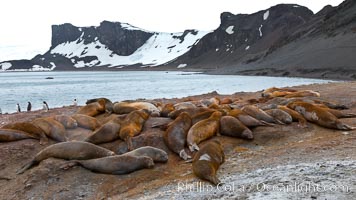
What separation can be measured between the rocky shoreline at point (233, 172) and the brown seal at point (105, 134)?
7.9 inches

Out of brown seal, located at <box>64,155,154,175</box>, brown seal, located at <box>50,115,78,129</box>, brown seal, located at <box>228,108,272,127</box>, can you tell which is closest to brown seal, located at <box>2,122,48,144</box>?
brown seal, located at <box>50,115,78,129</box>

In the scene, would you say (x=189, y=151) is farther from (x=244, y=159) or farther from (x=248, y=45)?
(x=248, y=45)

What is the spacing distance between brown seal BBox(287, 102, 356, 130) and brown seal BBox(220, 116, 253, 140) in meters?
1.86

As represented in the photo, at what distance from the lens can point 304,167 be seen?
6.22m

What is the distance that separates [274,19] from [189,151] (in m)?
160

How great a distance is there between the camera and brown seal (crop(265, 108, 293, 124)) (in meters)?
9.39

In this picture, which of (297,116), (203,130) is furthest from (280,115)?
(203,130)

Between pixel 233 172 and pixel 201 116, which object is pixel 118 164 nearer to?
pixel 233 172

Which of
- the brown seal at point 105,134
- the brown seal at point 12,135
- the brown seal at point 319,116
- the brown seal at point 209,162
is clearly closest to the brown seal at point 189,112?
the brown seal at point 105,134

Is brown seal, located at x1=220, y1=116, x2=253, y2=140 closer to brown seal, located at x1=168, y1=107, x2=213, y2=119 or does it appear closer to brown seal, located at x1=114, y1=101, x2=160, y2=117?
brown seal, located at x1=168, y1=107, x2=213, y2=119

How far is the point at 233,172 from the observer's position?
21.8 ft

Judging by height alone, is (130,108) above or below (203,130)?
above

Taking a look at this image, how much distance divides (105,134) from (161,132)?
4.42ft

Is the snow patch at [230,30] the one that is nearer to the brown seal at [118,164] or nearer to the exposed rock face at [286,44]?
the exposed rock face at [286,44]
